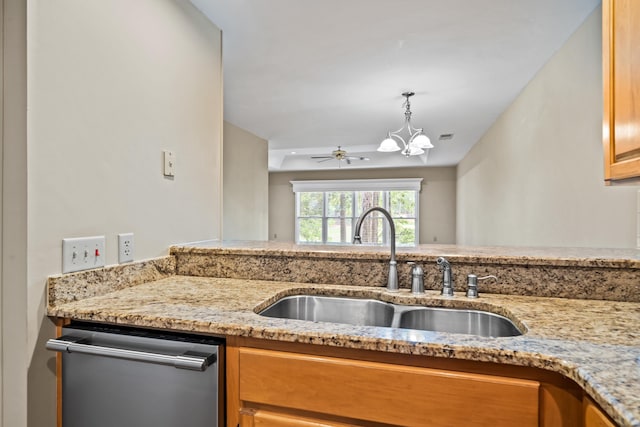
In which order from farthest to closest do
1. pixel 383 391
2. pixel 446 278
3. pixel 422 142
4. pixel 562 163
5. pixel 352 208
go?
pixel 352 208 < pixel 422 142 < pixel 562 163 < pixel 446 278 < pixel 383 391

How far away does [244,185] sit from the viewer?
173 inches

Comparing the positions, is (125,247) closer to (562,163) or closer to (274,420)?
(274,420)

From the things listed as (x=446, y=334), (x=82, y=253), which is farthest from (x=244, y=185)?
(x=446, y=334)

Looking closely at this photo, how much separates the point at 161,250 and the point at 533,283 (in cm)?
155

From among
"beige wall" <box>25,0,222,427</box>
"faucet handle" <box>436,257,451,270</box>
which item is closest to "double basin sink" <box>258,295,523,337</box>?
"faucet handle" <box>436,257,451,270</box>

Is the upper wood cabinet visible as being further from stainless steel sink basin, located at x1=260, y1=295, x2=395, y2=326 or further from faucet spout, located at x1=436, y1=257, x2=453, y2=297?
stainless steel sink basin, located at x1=260, y1=295, x2=395, y2=326

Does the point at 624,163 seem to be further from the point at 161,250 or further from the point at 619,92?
the point at 161,250

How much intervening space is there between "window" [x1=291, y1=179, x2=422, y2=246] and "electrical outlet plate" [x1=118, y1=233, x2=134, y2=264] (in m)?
6.74

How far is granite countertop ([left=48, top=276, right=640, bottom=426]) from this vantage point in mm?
628

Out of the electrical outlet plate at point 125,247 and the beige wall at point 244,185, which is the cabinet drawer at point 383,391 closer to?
the electrical outlet plate at point 125,247

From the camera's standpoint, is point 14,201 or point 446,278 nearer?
point 14,201

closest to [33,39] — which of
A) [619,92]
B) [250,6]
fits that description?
[250,6]

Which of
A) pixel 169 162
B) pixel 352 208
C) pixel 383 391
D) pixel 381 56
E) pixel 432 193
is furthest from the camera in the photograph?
pixel 352 208

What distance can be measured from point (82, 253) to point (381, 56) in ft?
7.21
